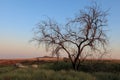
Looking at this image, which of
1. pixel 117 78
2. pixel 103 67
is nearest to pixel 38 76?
pixel 117 78

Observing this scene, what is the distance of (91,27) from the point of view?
106ft

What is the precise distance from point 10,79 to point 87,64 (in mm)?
17487

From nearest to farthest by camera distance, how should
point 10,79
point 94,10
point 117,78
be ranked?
point 10,79, point 117,78, point 94,10

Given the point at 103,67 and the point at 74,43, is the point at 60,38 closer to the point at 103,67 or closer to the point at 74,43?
the point at 74,43

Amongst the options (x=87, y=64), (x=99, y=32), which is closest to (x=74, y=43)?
(x=99, y=32)

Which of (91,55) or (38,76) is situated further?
(91,55)

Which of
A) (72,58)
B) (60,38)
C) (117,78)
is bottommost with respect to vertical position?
(117,78)

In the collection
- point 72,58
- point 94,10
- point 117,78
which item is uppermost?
point 94,10

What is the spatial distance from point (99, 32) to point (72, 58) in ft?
14.3

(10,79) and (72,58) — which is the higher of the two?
(72,58)

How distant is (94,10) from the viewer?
32.1 metres

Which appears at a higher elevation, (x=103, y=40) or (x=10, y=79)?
(x=103, y=40)

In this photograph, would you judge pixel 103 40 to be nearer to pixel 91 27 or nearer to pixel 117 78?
pixel 91 27

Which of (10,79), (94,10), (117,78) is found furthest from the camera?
(94,10)
